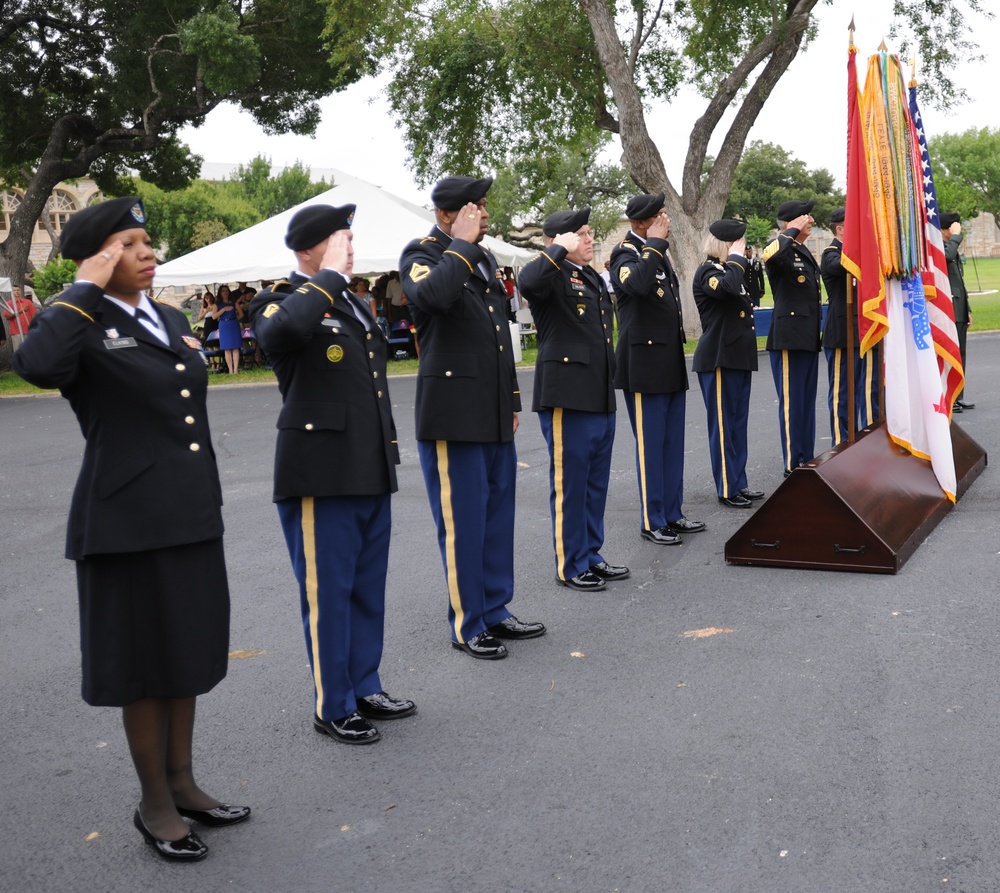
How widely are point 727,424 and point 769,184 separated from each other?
2242 inches

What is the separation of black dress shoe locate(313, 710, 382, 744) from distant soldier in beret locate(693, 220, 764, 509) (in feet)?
13.5

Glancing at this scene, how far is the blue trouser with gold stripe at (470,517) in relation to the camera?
501cm

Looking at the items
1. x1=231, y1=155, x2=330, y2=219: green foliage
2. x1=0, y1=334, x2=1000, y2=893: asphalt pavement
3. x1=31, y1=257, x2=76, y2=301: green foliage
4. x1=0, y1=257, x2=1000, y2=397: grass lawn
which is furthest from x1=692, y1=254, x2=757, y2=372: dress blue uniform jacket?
x1=231, y1=155, x2=330, y2=219: green foliage

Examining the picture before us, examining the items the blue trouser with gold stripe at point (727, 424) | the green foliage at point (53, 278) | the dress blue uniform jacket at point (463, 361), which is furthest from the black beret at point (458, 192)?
the green foliage at point (53, 278)

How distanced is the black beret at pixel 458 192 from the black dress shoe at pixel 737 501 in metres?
3.61

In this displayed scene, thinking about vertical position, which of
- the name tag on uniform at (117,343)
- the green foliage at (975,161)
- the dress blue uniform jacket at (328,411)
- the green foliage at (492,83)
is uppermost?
the green foliage at (975,161)

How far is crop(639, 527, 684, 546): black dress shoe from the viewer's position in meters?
6.79

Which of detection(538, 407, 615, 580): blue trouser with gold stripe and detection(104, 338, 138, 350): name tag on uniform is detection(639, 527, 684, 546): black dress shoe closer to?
detection(538, 407, 615, 580): blue trouser with gold stripe

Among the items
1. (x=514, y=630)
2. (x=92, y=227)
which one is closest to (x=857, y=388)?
(x=514, y=630)

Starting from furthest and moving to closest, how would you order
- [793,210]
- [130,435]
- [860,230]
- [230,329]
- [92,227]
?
[230,329], [793,210], [860,230], [130,435], [92,227]

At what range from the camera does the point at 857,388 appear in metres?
9.22

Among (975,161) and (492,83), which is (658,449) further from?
(975,161)

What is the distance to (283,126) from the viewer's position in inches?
1053

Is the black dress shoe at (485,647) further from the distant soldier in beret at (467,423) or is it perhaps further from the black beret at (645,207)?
the black beret at (645,207)
